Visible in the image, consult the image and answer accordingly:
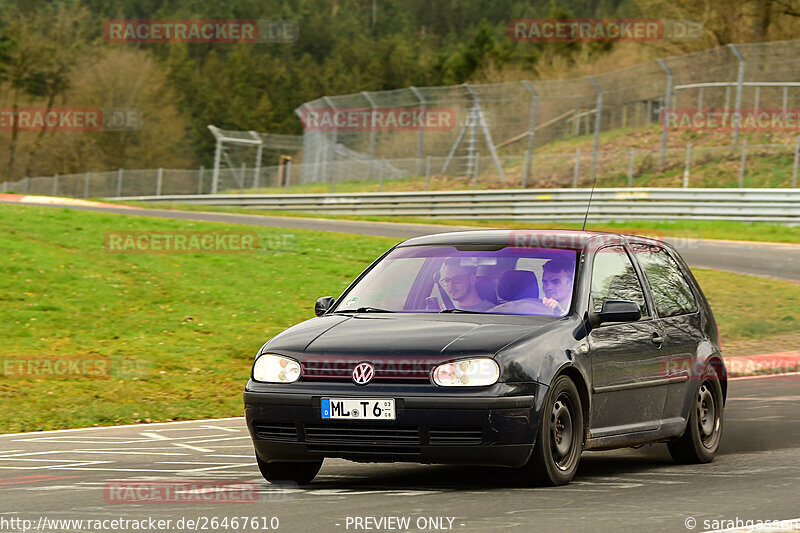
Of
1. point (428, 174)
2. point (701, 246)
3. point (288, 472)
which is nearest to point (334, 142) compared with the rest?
point (428, 174)

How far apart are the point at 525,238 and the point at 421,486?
1.93 meters

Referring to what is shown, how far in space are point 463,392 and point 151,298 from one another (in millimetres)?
12192

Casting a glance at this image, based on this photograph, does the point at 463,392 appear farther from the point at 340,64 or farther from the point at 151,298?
the point at 340,64

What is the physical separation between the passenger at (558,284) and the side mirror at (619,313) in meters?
0.22

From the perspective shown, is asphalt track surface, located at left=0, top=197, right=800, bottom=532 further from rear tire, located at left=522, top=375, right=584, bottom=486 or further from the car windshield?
the car windshield

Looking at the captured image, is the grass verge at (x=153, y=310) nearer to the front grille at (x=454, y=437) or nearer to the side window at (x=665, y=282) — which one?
the side window at (x=665, y=282)

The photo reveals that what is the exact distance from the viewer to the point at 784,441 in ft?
30.6

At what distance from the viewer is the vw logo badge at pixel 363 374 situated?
6719mm

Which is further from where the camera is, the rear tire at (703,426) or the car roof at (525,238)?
the rear tire at (703,426)

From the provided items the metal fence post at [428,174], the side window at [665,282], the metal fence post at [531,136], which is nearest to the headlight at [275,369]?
the side window at [665,282]

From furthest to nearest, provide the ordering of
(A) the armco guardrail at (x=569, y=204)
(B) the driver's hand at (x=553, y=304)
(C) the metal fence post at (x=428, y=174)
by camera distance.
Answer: (C) the metal fence post at (x=428, y=174)
(A) the armco guardrail at (x=569, y=204)
(B) the driver's hand at (x=553, y=304)

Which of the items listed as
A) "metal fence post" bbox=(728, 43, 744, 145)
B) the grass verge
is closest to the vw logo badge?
the grass verge

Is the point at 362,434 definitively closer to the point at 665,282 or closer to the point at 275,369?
the point at 275,369

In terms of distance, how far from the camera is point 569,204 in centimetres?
3528
